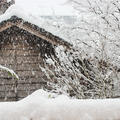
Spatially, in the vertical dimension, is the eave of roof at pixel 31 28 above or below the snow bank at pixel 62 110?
above

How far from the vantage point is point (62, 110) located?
2.21 feet

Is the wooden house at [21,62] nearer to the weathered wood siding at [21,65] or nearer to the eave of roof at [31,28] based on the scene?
the weathered wood siding at [21,65]

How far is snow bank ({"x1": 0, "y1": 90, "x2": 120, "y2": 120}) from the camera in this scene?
0.67 m

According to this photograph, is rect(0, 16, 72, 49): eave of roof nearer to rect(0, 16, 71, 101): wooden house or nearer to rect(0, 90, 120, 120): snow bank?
rect(0, 16, 71, 101): wooden house

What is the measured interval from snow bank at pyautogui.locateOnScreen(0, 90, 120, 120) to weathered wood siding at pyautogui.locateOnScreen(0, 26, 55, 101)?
10.5 meters

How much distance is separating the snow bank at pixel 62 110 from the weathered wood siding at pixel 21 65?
415 inches

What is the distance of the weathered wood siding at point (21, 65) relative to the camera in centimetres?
1139

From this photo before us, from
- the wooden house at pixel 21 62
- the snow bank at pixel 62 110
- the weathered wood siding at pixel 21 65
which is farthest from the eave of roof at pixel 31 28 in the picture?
the snow bank at pixel 62 110

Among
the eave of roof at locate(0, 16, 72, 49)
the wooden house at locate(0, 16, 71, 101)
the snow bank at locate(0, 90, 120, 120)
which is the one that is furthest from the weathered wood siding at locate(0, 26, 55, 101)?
the snow bank at locate(0, 90, 120, 120)

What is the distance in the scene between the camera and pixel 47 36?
1016 centimetres

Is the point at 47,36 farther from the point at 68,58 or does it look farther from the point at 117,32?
the point at 117,32

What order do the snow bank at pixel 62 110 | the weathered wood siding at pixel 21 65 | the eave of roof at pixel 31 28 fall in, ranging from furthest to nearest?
the weathered wood siding at pixel 21 65 → the eave of roof at pixel 31 28 → the snow bank at pixel 62 110

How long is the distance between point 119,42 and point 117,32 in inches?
Result: 10.1

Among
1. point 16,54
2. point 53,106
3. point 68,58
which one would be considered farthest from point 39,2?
point 53,106
